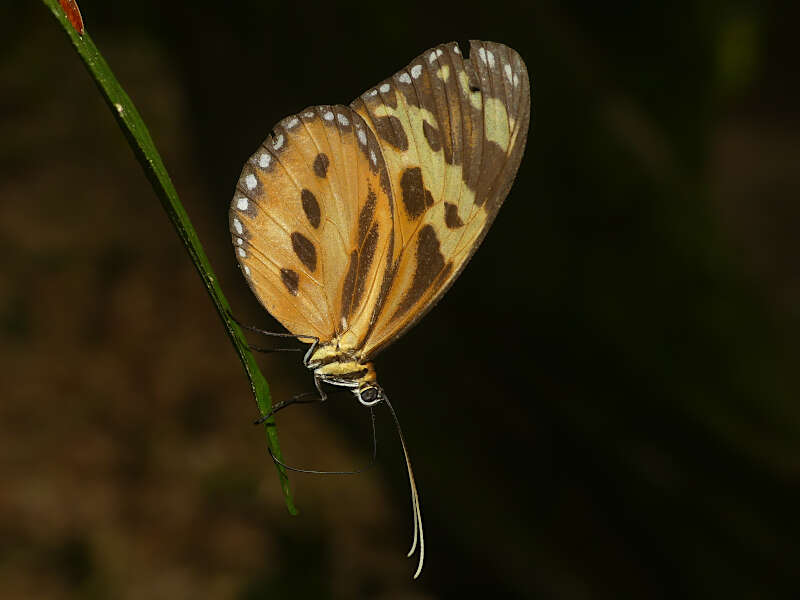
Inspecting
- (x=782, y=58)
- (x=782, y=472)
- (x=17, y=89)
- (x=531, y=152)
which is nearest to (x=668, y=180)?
(x=531, y=152)

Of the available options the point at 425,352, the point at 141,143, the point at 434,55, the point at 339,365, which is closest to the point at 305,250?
the point at 339,365

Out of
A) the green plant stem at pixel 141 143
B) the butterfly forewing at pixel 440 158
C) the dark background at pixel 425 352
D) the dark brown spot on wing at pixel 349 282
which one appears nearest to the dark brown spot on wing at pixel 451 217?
the butterfly forewing at pixel 440 158

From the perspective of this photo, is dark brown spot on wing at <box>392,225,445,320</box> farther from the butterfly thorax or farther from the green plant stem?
the green plant stem

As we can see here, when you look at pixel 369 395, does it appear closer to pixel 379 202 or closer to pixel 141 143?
pixel 379 202

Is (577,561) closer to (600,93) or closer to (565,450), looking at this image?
(565,450)

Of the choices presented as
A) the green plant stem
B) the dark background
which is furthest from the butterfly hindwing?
the dark background

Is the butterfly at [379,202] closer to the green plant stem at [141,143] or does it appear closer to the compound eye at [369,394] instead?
the compound eye at [369,394]

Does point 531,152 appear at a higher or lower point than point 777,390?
higher
